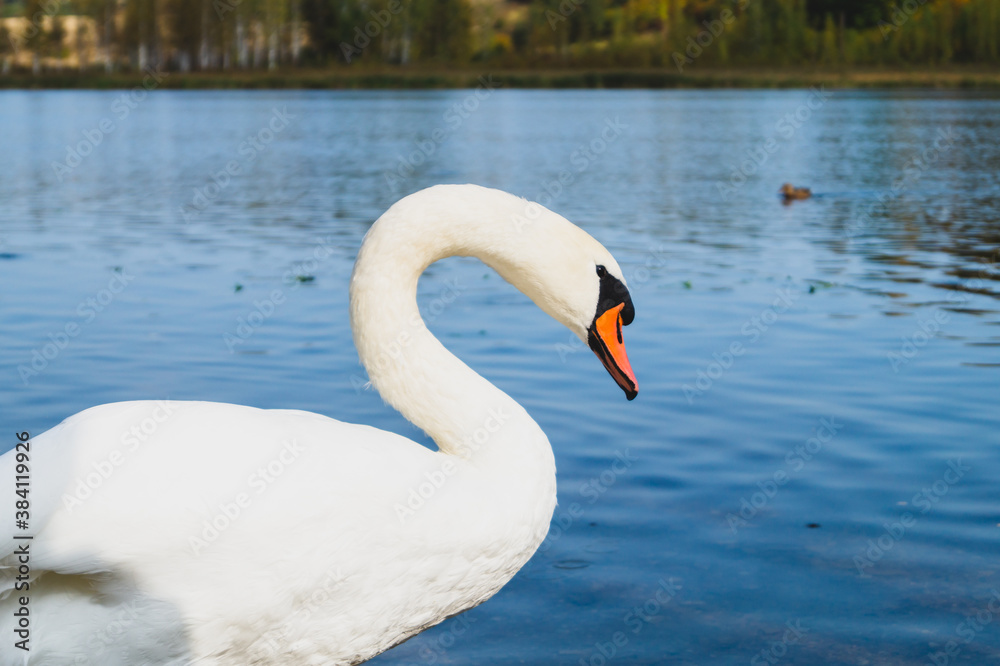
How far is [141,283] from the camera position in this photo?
13508mm

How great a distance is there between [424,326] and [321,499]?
0.78m

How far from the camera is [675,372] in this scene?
9.31m

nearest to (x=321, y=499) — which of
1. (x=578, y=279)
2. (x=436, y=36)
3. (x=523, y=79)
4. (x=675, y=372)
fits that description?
(x=578, y=279)

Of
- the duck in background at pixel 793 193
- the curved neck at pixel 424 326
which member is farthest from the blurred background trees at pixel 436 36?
the curved neck at pixel 424 326

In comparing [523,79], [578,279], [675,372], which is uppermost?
[523,79]

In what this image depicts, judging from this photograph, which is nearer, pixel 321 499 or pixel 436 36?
pixel 321 499

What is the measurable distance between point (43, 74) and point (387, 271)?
13224cm

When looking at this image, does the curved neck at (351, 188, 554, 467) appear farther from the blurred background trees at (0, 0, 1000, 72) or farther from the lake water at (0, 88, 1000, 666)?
the blurred background trees at (0, 0, 1000, 72)

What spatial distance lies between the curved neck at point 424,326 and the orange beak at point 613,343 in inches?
14.0

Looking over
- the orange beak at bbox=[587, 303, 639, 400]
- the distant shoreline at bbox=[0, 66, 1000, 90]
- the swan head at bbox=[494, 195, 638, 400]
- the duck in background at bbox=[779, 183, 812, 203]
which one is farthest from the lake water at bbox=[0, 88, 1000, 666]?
the distant shoreline at bbox=[0, 66, 1000, 90]

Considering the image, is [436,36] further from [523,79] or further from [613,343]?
[613,343]

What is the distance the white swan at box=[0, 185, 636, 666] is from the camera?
3.26 metres

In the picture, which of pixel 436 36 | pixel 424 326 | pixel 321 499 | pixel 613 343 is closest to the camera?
pixel 321 499

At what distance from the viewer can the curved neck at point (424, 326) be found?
4.00 m
